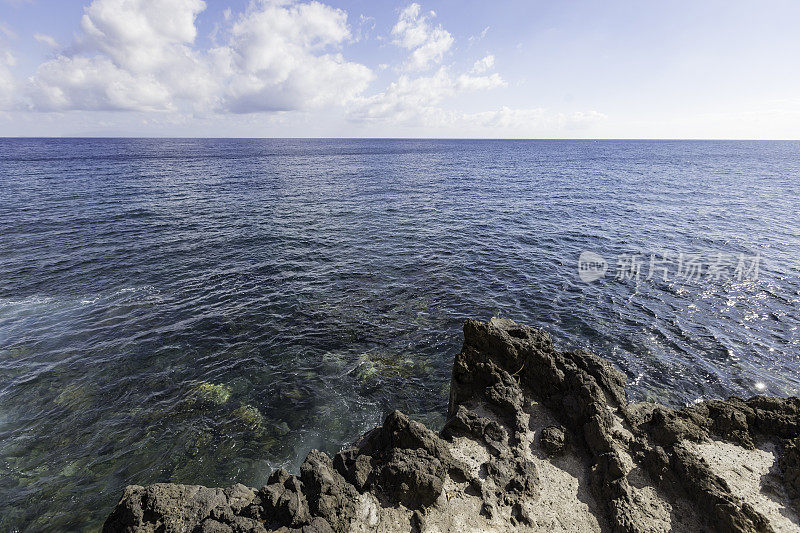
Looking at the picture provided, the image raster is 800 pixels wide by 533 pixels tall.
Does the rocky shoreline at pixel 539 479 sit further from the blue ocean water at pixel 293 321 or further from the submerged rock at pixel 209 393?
the submerged rock at pixel 209 393

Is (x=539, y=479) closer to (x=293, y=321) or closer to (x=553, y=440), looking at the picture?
(x=553, y=440)

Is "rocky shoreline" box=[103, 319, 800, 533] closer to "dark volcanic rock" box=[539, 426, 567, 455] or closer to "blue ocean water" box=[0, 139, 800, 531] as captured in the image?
"dark volcanic rock" box=[539, 426, 567, 455]

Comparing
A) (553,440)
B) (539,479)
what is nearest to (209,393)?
(539,479)

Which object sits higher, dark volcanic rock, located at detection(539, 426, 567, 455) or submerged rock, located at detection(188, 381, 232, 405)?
dark volcanic rock, located at detection(539, 426, 567, 455)

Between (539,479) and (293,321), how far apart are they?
14.9 meters

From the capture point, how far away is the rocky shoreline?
7.46 m

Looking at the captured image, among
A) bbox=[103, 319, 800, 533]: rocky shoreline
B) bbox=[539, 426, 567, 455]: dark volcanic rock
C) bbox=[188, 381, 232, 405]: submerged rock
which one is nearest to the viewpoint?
bbox=[103, 319, 800, 533]: rocky shoreline

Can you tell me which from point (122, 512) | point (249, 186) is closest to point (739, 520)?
point (122, 512)

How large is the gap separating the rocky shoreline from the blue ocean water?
4422 millimetres

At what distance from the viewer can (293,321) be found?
2009 centimetres

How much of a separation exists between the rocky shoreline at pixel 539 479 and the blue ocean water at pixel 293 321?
4422 mm

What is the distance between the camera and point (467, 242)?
33.5m

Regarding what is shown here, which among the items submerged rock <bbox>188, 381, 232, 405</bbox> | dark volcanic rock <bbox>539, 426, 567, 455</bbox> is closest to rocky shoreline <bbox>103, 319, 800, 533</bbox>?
dark volcanic rock <bbox>539, 426, 567, 455</bbox>

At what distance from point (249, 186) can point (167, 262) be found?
135 feet
